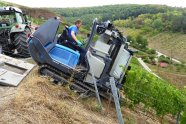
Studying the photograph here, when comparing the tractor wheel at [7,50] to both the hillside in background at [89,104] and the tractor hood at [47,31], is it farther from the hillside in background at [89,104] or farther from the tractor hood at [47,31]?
the tractor hood at [47,31]

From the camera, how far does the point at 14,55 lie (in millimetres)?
15562

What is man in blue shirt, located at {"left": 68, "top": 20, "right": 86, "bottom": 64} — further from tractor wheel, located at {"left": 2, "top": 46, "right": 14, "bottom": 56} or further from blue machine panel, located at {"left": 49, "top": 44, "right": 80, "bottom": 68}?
tractor wheel, located at {"left": 2, "top": 46, "right": 14, "bottom": 56}

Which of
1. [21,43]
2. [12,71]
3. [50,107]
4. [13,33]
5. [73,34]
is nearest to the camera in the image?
[50,107]

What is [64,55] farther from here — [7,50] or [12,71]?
[7,50]

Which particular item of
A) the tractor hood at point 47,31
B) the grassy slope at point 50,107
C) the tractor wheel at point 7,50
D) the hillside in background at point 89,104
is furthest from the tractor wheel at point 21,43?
the tractor hood at point 47,31

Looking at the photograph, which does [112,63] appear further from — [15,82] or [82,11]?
[82,11]

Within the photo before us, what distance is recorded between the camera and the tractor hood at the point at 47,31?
441 inches

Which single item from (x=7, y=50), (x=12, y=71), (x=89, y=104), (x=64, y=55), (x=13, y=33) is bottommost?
(x=7, y=50)

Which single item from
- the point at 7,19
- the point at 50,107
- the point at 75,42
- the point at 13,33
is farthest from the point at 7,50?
the point at 50,107

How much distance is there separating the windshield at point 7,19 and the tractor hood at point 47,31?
5.10 m

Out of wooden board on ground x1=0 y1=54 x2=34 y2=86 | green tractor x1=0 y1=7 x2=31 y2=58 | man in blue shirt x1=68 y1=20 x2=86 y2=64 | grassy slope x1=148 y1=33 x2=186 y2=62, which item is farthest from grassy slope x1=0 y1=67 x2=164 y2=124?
grassy slope x1=148 y1=33 x2=186 y2=62

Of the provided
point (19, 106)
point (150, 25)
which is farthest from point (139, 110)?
point (150, 25)

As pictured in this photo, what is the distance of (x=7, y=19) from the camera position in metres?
16.1

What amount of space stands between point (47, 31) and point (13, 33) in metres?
4.82
